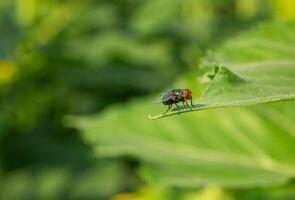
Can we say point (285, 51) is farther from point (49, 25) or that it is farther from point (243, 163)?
point (49, 25)

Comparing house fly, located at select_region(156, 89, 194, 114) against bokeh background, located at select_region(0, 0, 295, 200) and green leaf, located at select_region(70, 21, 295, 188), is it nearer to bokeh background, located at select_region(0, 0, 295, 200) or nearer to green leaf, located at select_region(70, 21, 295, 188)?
green leaf, located at select_region(70, 21, 295, 188)

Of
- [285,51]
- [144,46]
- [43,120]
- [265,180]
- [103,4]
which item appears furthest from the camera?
[103,4]

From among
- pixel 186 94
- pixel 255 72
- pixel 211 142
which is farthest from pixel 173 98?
pixel 211 142

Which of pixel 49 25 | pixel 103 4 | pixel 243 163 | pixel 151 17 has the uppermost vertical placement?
pixel 103 4

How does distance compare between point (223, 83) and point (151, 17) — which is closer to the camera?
point (223, 83)

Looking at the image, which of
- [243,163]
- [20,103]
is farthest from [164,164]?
[20,103]

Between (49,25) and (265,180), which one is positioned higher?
(49,25)

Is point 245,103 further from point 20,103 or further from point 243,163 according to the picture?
point 20,103

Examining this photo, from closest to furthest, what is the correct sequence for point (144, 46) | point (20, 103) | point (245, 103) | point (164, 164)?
point (245, 103) → point (164, 164) → point (20, 103) → point (144, 46)
